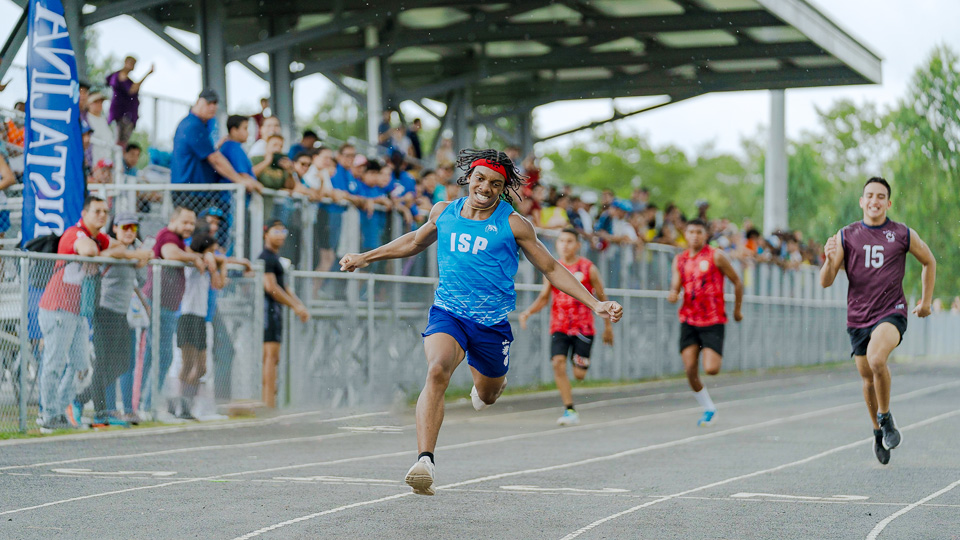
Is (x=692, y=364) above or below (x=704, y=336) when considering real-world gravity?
below

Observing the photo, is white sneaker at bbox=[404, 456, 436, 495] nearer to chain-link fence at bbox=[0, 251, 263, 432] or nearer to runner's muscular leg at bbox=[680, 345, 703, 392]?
chain-link fence at bbox=[0, 251, 263, 432]

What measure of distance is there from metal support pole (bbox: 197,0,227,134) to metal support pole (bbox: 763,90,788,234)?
19.3 m

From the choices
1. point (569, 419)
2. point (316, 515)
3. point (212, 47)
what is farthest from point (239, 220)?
point (212, 47)

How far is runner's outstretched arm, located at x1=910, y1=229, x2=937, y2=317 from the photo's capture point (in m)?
11.3

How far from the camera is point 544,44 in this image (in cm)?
2877

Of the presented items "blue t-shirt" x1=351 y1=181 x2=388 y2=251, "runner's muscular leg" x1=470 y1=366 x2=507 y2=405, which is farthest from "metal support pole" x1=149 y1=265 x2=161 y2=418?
"runner's muscular leg" x1=470 y1=366 x2=507 y2=405

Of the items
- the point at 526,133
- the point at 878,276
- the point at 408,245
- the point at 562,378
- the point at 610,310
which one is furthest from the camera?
the point at 526,133

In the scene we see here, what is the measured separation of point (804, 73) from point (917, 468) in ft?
65.7

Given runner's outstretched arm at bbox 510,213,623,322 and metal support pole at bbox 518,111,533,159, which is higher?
metal support pole at bbox 518,111,533,159

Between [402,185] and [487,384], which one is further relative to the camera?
[402,185]

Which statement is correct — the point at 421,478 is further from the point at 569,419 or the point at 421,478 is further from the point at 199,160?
the point at 199,160

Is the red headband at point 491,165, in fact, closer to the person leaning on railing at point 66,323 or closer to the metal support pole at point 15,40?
the person leaning on railing at point 66,323

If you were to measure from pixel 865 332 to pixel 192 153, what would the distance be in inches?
302

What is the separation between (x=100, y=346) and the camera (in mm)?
13078
